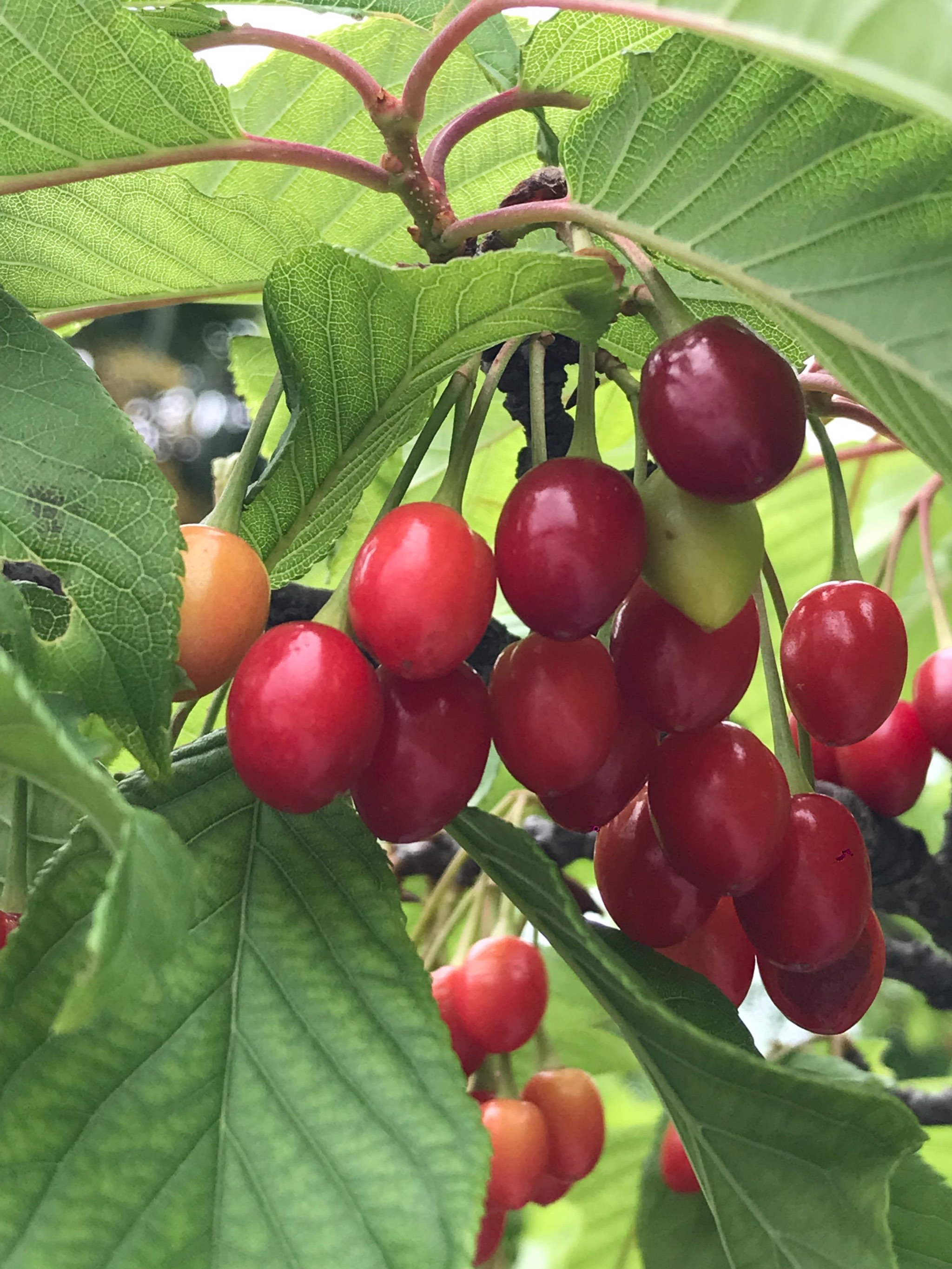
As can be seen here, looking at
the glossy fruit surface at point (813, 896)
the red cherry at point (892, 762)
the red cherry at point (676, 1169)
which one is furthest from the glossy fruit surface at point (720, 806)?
the red cherry at point (676, 1169)

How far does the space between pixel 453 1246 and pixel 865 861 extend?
0.25m

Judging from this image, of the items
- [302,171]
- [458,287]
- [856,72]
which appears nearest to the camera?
[856,72]

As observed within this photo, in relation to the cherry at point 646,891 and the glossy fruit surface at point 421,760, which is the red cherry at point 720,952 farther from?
the glossy fruit surface at point 421,760

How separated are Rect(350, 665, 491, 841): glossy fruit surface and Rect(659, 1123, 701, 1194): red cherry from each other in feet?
1.45

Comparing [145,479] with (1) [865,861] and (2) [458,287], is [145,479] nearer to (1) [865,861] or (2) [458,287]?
(2) [458,287]

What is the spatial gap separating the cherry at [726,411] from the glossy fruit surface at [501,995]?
0.45 metres

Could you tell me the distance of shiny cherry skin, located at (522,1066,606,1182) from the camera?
0.77 m

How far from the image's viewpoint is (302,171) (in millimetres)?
782

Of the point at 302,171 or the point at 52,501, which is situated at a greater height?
the point at 302,171

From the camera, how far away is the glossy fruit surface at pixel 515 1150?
2.36ft

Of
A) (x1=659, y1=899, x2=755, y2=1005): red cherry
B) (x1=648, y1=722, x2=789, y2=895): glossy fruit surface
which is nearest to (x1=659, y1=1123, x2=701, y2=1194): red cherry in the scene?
(x1=659, y1=899, x2=755, y2=1005): red cherry

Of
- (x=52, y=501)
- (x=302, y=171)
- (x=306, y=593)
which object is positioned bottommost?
(x=306, y=593)

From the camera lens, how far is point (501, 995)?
30.4 inches

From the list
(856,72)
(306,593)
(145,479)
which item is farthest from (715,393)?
(306,593)
